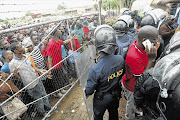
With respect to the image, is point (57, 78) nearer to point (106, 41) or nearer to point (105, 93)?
point (105, 93)

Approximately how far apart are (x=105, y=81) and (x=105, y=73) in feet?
0.50

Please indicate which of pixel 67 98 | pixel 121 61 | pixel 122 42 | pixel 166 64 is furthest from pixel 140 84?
pixel 67 98

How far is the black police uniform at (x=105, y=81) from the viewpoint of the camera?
1870mm

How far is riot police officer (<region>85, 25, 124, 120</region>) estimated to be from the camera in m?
1.87

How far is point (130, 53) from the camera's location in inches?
78.7

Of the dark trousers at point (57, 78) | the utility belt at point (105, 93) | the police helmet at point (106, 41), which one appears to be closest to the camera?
the police helmet at point (106, 41)

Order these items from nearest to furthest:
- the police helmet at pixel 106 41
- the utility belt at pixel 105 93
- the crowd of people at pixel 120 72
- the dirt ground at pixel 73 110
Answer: the crowd of people at pixel 120 72 → the police helmet at pixel 106 41 → the utility belt at pixel 105 93 → the dirt ground at pixel 73 110

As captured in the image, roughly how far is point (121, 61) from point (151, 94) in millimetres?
933

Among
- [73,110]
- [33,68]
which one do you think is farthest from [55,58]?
[73,110]

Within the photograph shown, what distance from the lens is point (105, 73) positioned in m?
1.88

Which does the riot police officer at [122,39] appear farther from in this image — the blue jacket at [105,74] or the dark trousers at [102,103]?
the dark trousers at [102,103]

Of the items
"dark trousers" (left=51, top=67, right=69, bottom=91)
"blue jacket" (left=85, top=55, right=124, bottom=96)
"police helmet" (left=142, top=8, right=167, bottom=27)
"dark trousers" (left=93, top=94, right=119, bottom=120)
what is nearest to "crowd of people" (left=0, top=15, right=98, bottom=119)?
"dark trousers" (left=51, top=67, right=69, bottom=91)

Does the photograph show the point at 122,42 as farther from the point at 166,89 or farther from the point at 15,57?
the point at 15,57

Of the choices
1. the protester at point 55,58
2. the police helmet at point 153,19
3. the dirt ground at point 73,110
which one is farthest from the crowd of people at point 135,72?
the protester at point 55,58
